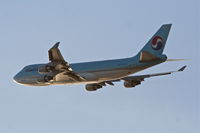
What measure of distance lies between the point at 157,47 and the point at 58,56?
1074 cm

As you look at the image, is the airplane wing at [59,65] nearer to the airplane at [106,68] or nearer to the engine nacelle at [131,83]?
the airplane at [106,68]

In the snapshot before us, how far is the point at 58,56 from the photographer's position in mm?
59688

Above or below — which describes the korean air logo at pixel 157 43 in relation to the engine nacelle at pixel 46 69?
above

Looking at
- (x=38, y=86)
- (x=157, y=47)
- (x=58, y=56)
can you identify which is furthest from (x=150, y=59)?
(x=38, y=86)

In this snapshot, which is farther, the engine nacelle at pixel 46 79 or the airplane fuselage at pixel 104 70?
the engine nacelle at pixel 46 79

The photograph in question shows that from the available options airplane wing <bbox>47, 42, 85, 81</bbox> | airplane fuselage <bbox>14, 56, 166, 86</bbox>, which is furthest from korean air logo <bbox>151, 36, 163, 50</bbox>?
airplane wing <bbox>47, 42, 85, 81</bbox>

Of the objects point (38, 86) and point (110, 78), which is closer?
point (110, 78)

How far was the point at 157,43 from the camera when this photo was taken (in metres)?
64.4

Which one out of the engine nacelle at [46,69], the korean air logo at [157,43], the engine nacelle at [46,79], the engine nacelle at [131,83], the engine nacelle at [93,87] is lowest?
the engine nacelle at [93,87]

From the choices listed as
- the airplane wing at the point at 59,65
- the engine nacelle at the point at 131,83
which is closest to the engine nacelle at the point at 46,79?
the airplane wing at the point at 59,65

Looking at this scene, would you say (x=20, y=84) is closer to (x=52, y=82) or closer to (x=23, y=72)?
(x=23, y=72)

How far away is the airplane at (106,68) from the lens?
61000 millimetres

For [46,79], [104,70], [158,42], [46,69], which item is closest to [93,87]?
[104,70]

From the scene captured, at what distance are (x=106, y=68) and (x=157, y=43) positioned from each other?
5.79m
